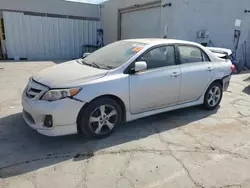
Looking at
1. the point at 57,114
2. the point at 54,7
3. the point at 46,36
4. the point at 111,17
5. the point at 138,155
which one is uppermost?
the point at 54,7

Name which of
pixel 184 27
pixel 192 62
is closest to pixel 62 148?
pixel 192 62

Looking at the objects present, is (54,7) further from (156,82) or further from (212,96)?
(156,82)

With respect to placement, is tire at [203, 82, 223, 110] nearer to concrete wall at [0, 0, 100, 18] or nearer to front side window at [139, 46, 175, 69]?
front side window at [139, 46, 175, 69]

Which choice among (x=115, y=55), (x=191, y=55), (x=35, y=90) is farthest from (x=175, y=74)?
(x=35, y=90)

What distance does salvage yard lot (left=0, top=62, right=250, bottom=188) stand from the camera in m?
2.74

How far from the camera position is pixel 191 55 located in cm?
467

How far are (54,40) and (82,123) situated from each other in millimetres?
13140

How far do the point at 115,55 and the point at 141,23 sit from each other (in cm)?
836

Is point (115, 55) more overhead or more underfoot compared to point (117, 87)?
more overhead

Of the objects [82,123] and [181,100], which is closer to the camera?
[82,123]

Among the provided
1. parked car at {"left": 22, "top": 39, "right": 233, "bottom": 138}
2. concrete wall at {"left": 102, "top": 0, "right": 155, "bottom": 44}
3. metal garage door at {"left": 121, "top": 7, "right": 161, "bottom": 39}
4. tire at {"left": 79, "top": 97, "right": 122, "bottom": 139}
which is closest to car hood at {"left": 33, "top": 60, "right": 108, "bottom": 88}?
parked car at {"left": 22, "top": 39, "right": 233, "bottom": 138}

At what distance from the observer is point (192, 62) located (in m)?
4.61

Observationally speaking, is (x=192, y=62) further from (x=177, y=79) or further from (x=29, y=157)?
(x=29, y=157)

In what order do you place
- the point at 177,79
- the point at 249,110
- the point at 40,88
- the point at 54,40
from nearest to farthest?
the point at 40,88 → the point at 177,79 → the point at 249,110 → the point at 54,40
